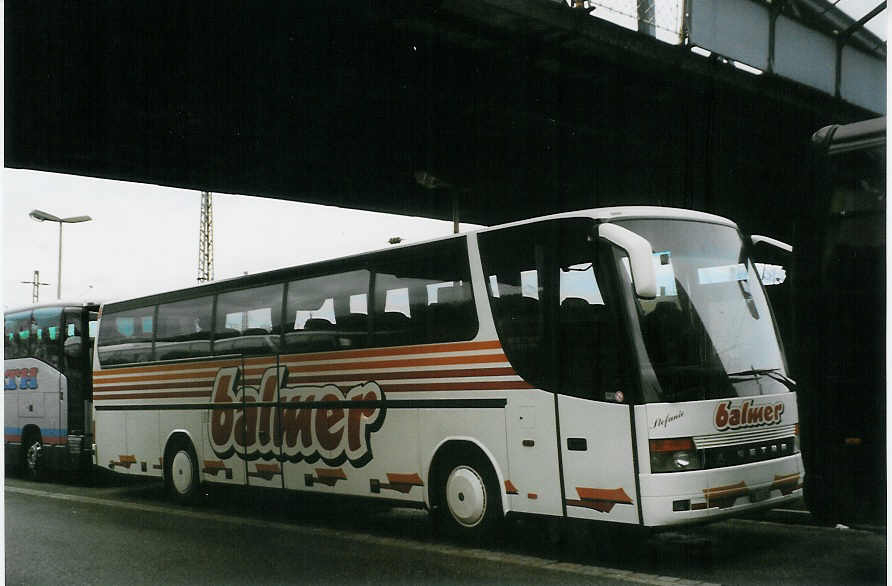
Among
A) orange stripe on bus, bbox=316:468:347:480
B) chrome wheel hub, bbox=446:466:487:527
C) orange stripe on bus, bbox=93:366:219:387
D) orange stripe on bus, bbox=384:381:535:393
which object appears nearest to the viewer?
orange stripe on bus, bbox=384:381:535:393

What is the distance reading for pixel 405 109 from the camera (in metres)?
13.0

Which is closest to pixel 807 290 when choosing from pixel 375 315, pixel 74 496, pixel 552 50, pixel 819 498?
pixel 819 498

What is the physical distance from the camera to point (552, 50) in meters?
12.0

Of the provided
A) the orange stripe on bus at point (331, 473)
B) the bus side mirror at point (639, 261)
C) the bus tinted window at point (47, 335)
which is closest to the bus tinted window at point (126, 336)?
the bus tinted window at point (47, 335)

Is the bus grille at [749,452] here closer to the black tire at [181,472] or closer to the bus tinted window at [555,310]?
the bus tinted window at [555,310]

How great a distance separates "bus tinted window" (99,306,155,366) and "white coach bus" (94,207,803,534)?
2.21m

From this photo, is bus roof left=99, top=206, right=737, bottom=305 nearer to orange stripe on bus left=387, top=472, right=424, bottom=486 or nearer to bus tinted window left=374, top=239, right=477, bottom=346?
bus tinted window left=374, top=239, right=477, bottom=346

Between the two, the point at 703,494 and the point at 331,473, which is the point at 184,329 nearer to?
the point at 331,473

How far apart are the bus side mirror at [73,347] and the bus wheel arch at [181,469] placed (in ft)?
11.2

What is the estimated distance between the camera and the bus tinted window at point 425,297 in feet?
29.5

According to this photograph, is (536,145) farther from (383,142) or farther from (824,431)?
(824,431)

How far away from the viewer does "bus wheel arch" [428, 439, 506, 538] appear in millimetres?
8688

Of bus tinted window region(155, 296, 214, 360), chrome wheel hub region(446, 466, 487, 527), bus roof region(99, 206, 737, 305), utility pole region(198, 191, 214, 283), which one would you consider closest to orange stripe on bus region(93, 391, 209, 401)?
bus tinted window region(155, 296, 214, 360)

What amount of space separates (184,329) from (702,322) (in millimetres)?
7024
